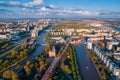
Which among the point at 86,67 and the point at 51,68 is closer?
the point at 51,68

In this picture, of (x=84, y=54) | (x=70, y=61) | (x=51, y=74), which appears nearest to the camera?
(x=51, y=74)

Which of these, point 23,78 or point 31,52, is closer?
point 23,78

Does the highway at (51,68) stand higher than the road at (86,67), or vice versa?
the highway at (51,68)

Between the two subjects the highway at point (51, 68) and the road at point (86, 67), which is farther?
the road at point (86, 67)

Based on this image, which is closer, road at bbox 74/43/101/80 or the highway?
the highway

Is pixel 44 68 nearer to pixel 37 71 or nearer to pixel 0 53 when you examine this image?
pixel 37 71

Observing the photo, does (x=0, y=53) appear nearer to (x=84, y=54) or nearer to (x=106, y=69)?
(x=84, y=54)

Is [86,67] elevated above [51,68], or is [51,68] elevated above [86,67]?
[51,68]

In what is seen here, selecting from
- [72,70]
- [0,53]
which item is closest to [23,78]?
[72,70]

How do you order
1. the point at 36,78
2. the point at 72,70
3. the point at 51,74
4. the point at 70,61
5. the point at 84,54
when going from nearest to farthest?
the point at 36,78
the point at 51,74
the point at 72,70
the point at 70,61
the point at 84,54

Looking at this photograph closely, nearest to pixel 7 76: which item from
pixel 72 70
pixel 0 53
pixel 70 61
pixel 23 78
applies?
pixel 23 78

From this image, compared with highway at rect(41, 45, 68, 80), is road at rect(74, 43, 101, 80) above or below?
below
